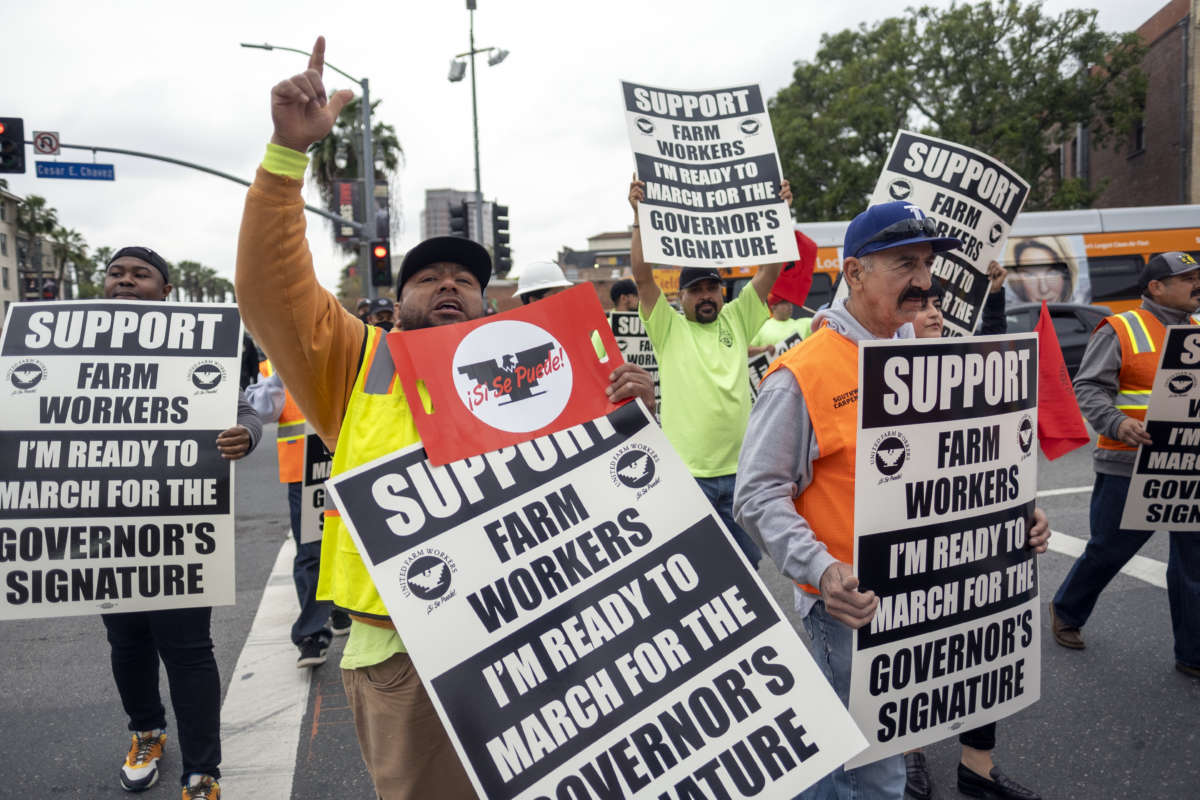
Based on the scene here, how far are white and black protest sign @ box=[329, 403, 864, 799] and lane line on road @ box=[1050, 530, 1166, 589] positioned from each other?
13.1ft

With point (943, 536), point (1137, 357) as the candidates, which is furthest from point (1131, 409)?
point (943, 536)

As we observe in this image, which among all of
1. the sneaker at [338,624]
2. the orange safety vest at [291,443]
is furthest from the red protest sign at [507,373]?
the sneaker at [338,624]

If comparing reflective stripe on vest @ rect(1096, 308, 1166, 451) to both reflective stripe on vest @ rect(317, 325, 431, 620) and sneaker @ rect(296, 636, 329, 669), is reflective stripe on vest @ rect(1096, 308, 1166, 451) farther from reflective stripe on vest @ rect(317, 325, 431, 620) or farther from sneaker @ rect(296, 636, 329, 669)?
sneaker @ rect(296, 636, 329, 669)

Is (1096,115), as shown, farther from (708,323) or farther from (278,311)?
(278,311)

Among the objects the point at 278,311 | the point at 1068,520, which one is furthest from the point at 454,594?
the point at 1068,520

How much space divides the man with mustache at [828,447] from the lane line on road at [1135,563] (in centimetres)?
346

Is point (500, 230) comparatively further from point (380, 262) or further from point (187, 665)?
point (187, 665)

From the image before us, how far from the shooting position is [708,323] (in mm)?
4848

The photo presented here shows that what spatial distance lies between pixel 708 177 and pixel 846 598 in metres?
3.00

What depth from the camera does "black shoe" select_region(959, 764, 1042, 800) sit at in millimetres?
3143

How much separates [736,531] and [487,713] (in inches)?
107

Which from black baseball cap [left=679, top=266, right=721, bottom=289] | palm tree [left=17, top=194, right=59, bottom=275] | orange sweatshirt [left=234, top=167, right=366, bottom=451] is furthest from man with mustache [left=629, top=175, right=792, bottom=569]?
palm tree [left=17, top=194, right=59, bottom=275]

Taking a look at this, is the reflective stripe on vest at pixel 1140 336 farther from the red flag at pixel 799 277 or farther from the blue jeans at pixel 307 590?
the blue jeans at pixel 307 590

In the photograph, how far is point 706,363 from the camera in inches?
184
